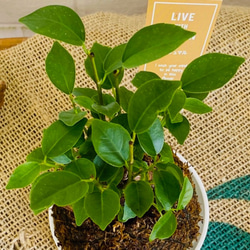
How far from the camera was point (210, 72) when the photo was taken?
1.40ft

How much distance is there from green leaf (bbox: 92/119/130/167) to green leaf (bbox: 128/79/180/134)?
18 mm

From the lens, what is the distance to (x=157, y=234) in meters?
0.44

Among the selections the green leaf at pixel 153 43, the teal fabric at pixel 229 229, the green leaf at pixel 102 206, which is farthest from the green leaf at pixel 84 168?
the teal fabric at pixel 229 229

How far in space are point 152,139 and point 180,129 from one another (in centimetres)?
5

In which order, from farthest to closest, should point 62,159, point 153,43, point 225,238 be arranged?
point 225,238, point 62,159, point 153,43

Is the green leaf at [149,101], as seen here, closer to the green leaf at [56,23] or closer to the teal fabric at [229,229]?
the green leaf at [56,23]

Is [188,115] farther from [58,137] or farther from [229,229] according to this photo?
[58,137]

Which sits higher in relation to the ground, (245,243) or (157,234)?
(157,234)

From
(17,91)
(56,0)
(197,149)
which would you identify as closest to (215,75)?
(197,149)

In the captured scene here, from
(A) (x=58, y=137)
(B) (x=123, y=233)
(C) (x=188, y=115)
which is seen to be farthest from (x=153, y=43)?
(C) (x=188, y=115)

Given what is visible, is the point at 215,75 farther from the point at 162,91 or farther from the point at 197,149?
the point at 197,149

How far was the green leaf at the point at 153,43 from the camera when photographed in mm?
364

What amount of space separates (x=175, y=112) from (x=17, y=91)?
53 cm

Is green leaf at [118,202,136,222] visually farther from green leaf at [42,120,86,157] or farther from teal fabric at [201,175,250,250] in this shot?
teal fabric at [201,175,250,250]
